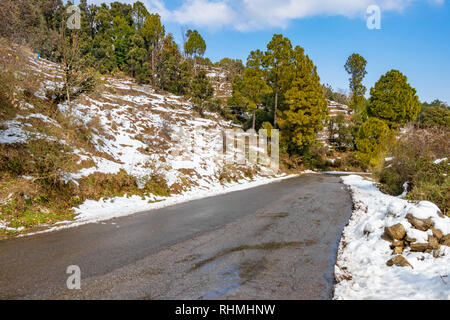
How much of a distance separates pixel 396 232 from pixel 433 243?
67 cm

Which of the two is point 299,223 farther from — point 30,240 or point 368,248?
point 30,240

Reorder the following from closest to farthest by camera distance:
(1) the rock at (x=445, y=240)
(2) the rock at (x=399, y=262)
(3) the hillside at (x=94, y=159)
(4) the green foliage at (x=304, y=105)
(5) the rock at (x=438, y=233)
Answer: (2) the rock at (x=399, y=262) < (1) the rock at (x=445, y=240) < (5) the rock at (x=438, y=233) < (3) the hillside at (x=94, y=159) < (4) the green foliage at (x=304, y=105)

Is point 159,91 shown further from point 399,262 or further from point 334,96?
point 334,96

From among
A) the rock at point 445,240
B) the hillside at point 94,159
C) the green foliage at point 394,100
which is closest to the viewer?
the rock at point 445,240

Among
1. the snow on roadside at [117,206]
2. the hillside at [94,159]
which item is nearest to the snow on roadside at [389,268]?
the snow on roadside at [117,206]

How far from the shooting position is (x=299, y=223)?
8.53m

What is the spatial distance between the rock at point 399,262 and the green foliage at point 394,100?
107ft

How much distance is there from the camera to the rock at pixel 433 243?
495 cm

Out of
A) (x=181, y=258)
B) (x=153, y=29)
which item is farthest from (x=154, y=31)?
(x=181, y=258)

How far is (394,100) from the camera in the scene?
31.6m

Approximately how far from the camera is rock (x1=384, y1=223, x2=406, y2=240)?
18.1ft

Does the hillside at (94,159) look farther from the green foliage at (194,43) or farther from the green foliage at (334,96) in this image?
the green foliage at (334,96)
